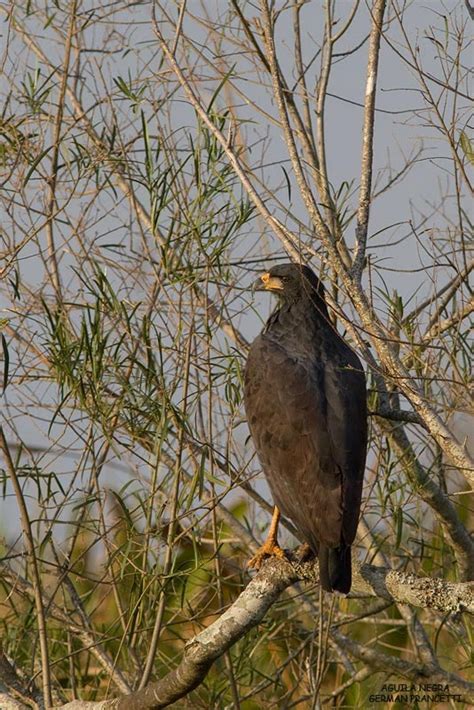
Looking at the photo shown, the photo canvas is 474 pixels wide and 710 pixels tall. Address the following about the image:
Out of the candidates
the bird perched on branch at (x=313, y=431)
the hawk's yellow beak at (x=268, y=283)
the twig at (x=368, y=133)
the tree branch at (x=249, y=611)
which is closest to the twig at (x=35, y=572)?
the tree branch at (x=249, y=611)

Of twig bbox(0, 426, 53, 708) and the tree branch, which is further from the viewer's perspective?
twig bbox(0, 426, 53, 708)

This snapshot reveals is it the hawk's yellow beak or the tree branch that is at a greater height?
the hawk's yellow beak

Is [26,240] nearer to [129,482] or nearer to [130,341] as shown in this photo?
[130,341]

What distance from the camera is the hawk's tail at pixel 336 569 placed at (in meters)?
4.56

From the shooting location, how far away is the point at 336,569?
4.61 metres

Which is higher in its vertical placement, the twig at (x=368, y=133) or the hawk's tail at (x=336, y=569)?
the twig at (x=368, y=133)

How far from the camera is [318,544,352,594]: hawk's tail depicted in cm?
456

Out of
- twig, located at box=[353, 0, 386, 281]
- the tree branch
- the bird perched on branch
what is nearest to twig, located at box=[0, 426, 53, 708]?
the tree branch

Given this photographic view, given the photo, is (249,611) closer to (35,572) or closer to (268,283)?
(35,572)

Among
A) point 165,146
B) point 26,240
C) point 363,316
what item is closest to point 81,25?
point 165,146

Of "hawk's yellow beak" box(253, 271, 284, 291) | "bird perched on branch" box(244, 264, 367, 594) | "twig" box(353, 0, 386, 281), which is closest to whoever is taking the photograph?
"bird perched on branch" box(244, 264, 367, 594)

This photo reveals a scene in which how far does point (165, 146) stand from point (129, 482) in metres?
1.64

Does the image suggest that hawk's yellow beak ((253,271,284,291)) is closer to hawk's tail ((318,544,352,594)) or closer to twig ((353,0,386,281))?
twig ((353,0,386,281))

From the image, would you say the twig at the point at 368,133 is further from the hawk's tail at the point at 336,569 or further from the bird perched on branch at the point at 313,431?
the hawk's tail at the point at 336,569
